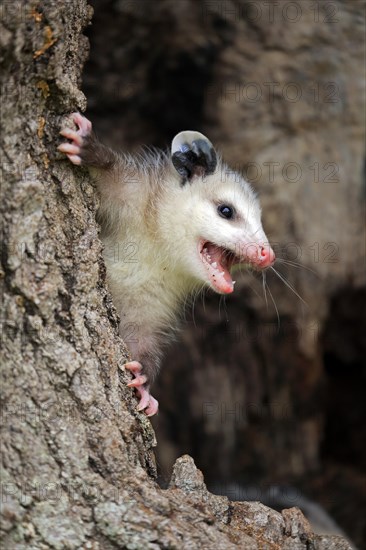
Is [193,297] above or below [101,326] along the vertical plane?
above

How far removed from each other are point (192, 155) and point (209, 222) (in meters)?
0.37

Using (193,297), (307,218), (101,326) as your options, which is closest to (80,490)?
(101,326)

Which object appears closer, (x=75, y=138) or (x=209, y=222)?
(x=75, y=138)

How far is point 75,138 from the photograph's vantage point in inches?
118

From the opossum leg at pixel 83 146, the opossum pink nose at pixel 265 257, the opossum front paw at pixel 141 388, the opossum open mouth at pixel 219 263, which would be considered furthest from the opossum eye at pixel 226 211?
the opossum front paw at pixel 141 388

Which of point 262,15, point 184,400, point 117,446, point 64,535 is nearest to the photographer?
point 64,535

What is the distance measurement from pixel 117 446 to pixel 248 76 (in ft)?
9.51

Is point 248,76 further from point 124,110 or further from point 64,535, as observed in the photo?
point 64,535

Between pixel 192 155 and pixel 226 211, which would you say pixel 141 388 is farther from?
pixel 192 155

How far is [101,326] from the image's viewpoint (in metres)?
2.90

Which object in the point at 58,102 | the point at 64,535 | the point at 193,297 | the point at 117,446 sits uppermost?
the point at 193,297

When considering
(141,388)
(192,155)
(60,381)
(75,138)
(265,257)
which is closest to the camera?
(60,381)

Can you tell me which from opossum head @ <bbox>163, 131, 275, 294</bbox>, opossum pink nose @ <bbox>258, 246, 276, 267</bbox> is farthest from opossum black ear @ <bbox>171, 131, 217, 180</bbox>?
opossum pink nose @ <bbox>258, 246, 276, 267</bbox>

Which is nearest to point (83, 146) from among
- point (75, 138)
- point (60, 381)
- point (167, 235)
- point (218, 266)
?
point (75, 138)
